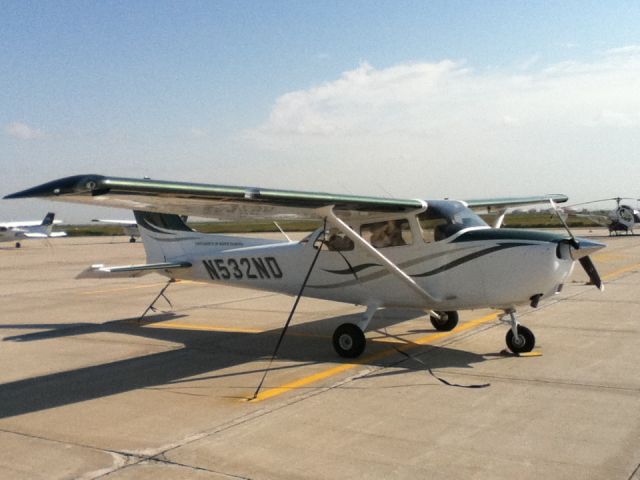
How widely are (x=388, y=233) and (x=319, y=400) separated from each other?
10.7 ft

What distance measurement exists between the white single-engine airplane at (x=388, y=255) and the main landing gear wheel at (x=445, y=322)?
0.02 metres

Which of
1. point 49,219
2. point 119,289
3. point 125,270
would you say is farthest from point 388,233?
point 49,219

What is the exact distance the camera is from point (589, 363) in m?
7.85

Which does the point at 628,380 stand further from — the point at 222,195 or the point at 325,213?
the point at 222,195

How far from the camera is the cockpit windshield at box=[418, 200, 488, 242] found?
8594mm

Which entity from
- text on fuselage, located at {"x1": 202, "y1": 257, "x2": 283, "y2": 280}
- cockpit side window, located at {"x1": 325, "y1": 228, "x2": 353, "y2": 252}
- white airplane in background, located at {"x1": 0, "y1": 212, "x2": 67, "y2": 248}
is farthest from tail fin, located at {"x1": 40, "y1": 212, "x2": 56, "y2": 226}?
cockpit side window, located at {"x1": 325, "y1": 228, "x2": 353, "y2": 252}

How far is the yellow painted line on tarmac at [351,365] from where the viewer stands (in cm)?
686

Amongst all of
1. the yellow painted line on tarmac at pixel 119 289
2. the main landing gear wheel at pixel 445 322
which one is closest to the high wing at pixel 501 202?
the main landing gear wheel at pixel 445 322

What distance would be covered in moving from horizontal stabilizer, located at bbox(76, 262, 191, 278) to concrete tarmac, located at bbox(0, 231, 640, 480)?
42.6 inches

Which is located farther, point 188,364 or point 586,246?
point 188,364

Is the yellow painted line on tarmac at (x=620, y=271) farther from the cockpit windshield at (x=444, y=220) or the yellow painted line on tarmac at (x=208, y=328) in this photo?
the yellow painted line on tarmac at (x=208, y=328)

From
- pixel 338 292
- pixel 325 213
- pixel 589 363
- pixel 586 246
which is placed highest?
pixel 325 213

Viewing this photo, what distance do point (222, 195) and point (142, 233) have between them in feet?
19.2

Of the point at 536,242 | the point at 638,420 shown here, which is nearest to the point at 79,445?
the point at 638,420
